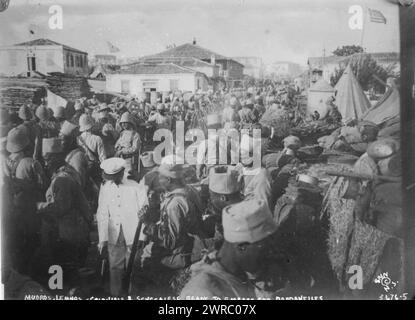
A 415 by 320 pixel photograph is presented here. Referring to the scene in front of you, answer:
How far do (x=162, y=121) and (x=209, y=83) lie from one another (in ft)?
1.79

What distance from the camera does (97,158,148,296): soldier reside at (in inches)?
166

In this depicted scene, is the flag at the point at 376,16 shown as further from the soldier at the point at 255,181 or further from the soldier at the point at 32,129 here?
the soldier at the point at 32,129

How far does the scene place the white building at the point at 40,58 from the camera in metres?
4.23

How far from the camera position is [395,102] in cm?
418

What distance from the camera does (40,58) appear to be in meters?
4.28

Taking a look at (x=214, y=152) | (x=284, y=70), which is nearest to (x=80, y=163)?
(x=214, y=152)

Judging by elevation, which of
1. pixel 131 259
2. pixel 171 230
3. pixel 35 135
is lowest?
pixel 131 259

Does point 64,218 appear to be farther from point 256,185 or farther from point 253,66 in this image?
point 253,66

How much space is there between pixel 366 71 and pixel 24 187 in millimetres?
3184

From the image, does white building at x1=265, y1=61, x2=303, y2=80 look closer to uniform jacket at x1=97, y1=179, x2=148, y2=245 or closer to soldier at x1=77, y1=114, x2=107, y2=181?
uniform jacket at x1=97, y1=179, x2=148, y2=245

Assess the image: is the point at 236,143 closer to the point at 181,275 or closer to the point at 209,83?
the point at 209,83

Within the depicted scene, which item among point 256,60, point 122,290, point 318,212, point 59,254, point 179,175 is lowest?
point 122,290

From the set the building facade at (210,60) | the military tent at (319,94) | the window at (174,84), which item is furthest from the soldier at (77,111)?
the military tent at (319,94)

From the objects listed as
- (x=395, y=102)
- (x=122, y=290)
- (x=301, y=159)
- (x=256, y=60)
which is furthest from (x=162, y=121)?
(x=395, y=102)
